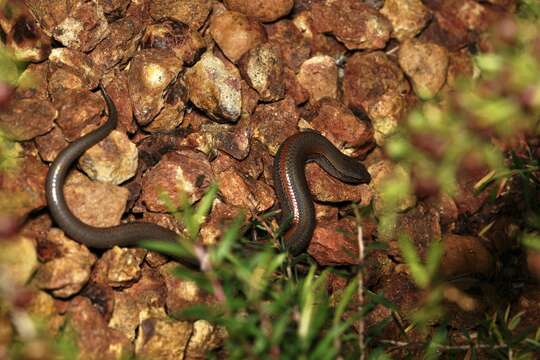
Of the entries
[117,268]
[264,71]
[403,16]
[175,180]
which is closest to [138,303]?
[117,268]

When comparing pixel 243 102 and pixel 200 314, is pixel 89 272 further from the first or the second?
pixel 243 102

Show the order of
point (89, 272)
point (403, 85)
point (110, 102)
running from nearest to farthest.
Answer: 1. point (89, 272)
2. point (110, 102)
3. point (403, 85)

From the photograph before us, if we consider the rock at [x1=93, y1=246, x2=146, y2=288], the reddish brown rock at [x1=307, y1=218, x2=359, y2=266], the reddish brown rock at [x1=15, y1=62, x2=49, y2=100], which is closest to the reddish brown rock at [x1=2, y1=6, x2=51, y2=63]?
the reddish brown rock at [x1=15, y1=62, x2=49, y2=100]

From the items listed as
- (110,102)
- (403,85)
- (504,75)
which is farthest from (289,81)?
(504,75)

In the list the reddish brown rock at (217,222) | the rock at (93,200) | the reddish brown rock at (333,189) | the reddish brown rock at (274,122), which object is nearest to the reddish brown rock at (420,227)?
the reddish brown rock at (333,189)

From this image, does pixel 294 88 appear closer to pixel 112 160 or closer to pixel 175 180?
pixel 175 180
